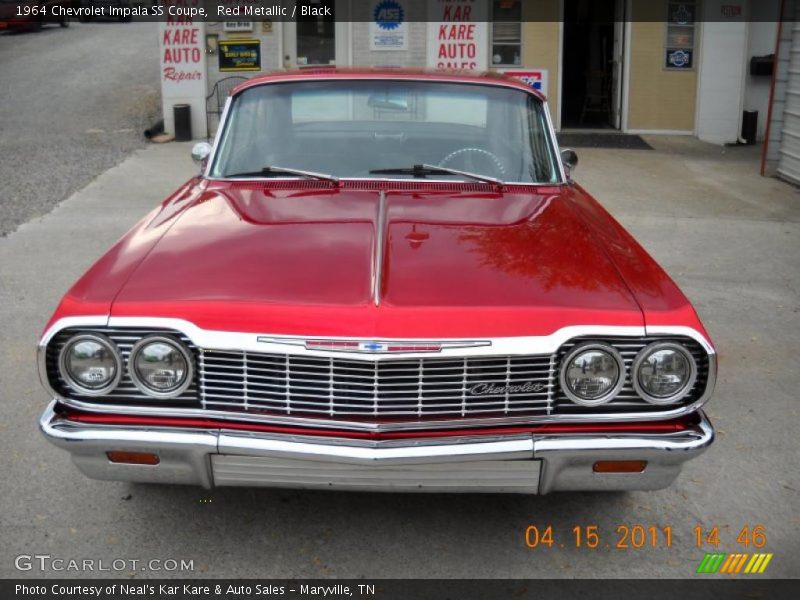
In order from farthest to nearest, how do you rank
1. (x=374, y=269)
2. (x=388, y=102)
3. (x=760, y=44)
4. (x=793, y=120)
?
(x=760, y=44), (x=793, y=120), (x=388, y=102), (x=374, y=269)

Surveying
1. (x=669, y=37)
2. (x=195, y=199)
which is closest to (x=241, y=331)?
(x=195, y=199)

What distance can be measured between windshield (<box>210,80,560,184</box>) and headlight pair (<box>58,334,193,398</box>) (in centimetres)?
147

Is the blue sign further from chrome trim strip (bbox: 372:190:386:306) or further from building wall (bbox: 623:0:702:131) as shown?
chrome trim strip (bbox: 372:190:386:306)

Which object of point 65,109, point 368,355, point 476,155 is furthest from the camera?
point 65,109

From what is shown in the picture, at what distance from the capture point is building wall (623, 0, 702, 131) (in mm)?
14406

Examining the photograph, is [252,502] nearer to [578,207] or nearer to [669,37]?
[578,207]

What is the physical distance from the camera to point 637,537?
3.71 metres

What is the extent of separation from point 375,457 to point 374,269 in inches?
26.7

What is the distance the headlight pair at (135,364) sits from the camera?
10.3 feet

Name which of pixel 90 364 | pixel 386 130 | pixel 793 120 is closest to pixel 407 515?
pixel 90 364

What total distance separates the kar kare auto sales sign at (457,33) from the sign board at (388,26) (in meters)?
0.40

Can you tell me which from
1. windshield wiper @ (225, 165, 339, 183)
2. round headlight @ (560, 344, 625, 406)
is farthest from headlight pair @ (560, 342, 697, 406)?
windshield wiper @ (225, 165, 339, 183)

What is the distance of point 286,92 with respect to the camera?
4.73 m

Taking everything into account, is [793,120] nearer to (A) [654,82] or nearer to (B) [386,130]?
(A) [654,82]
